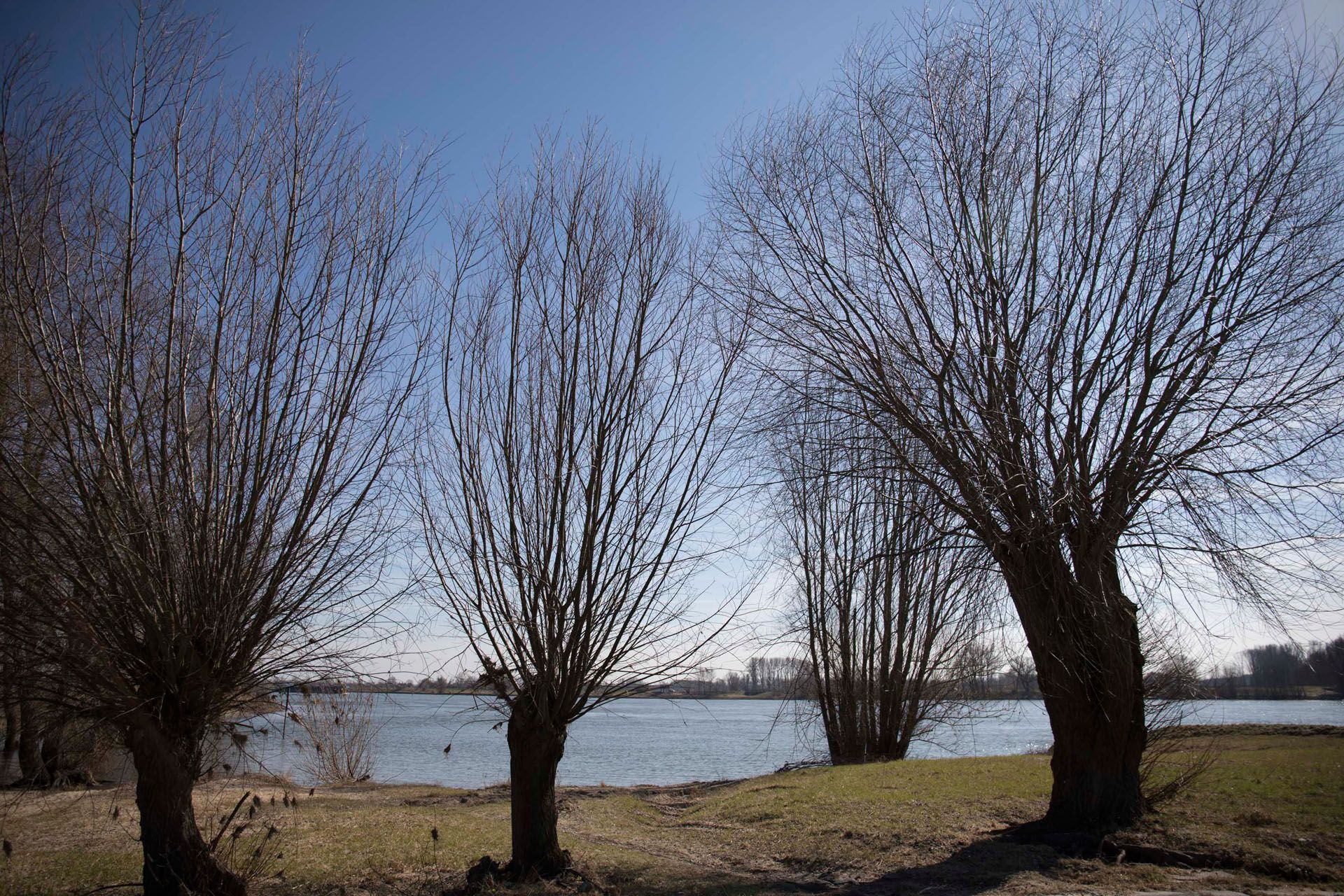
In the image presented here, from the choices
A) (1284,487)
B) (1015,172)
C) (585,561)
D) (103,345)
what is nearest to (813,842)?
(585,561)

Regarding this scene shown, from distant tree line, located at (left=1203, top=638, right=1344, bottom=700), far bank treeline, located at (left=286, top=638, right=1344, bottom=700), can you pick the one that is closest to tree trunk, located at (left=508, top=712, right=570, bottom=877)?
far bank treeline, located at (left=286, top=638, right=1344, bottom=700)

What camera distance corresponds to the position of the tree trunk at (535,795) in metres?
6.76

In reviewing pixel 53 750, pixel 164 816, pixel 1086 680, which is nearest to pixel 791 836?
pixel 1086 680

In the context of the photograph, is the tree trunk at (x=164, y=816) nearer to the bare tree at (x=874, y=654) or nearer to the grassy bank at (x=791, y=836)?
the grassy bank at (x=791, y=836)

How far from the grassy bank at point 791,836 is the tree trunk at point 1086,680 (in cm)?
52

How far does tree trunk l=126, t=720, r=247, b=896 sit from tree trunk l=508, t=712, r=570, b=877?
2333 millimetres

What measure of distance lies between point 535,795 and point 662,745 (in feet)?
82.7

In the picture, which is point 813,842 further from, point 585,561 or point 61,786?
point 61,786

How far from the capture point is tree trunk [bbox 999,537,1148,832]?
735 centimetres

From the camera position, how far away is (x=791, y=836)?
368 inches

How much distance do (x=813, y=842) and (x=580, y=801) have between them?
5.93m

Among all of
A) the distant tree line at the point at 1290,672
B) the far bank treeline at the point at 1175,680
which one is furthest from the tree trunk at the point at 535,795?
the distant tree line at the point at 1290,672

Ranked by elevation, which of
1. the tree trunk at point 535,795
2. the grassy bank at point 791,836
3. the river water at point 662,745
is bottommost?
the river water at point 662,745

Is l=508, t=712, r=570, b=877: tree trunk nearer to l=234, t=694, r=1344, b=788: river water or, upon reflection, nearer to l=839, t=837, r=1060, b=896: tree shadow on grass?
l=234, t=694, r=1344, b=788: river water
